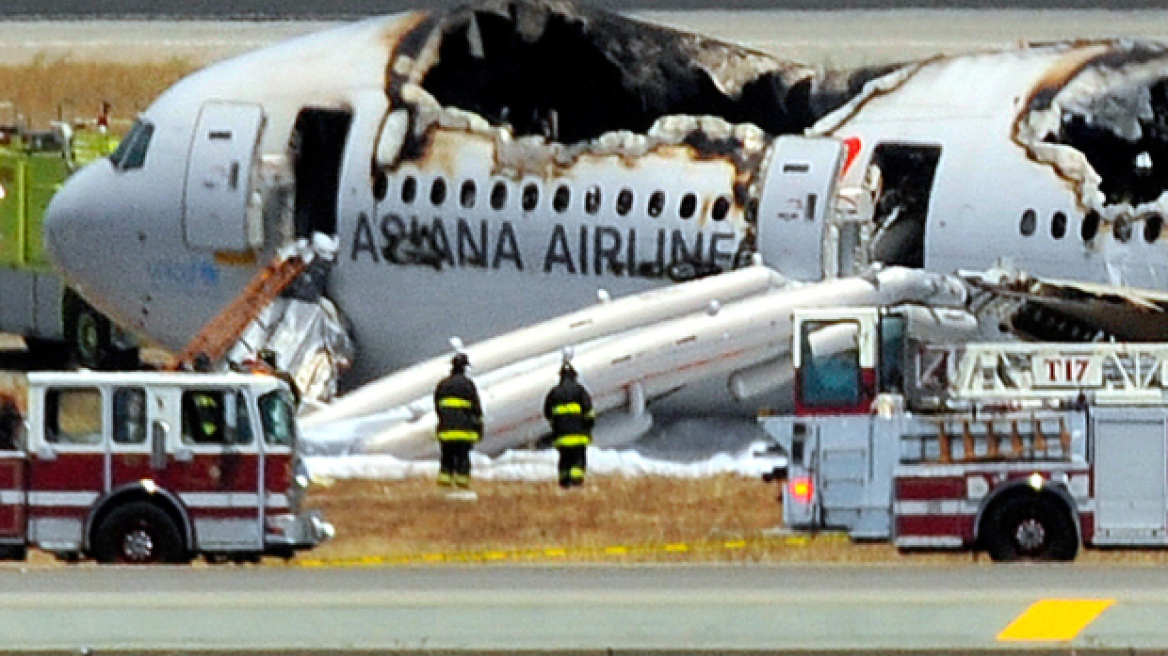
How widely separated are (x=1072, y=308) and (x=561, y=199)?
24.8 ft

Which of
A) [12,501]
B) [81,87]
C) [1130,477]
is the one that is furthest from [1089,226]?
[81,87]

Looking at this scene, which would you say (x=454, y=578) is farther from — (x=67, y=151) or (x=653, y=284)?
(x=67, y=151)

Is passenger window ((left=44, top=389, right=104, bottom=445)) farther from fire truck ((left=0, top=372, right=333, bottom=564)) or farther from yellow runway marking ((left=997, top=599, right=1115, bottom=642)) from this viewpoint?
yellow runway marking ((left=997, top=599, right=1115, bottom=642))

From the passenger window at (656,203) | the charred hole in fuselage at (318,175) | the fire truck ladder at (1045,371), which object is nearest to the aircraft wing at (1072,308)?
the passenger window at (656,203)

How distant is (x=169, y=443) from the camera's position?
3144cm

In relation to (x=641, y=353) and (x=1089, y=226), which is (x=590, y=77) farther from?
(x=1089, y=226)

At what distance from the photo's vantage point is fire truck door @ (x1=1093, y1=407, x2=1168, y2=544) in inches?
1222

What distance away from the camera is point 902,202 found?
4394cm

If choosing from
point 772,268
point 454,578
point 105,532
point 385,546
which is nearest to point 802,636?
point 454,578

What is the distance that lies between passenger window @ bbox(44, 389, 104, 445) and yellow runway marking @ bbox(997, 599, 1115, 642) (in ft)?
36.6

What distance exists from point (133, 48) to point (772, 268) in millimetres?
36112

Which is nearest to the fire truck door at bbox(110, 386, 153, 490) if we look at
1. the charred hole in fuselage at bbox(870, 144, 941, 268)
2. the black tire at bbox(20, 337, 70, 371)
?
the charred hole in fuselage at bbox(870, 144, 941, 268)

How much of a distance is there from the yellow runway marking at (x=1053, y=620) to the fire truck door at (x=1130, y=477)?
7.69 metres

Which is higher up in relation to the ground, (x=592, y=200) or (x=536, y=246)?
(x=592, y=200)
